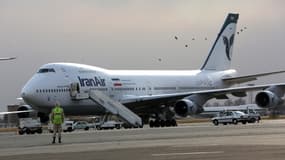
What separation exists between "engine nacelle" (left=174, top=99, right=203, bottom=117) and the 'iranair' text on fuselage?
5.95m

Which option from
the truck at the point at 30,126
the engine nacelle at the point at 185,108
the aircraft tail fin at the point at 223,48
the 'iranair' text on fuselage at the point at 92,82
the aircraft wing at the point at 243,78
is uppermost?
the aircraft tail fin at the point at 223,48

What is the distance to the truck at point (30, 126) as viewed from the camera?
53438 millimetres

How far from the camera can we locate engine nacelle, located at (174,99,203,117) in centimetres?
5350

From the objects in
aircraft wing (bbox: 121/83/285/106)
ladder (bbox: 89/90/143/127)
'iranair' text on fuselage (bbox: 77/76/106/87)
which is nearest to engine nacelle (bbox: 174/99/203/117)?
aircraft wing (bbox: 121/83/285/106)

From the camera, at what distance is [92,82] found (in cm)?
5506

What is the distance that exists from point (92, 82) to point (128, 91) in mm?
3926

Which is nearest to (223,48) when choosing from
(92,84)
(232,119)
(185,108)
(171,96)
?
(232,119)

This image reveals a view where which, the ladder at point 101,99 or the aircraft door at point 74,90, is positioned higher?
the aircraft door at point 74,90

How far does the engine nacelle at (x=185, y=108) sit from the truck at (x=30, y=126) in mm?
A: 10164

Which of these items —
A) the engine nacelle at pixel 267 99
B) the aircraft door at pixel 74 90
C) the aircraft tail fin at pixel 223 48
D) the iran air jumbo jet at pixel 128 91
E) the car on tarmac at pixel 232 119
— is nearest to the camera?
the engine nacelle at pixel 267 99

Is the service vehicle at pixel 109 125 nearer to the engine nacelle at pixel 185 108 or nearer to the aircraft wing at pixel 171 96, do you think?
the aircraft wing at pixel 171 96

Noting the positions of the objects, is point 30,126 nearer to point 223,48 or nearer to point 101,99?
point 101,99

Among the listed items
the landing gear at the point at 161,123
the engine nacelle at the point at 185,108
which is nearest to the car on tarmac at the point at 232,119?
the landing gear at the point at 161,123

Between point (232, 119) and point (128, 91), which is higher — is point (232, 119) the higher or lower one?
the lower one
